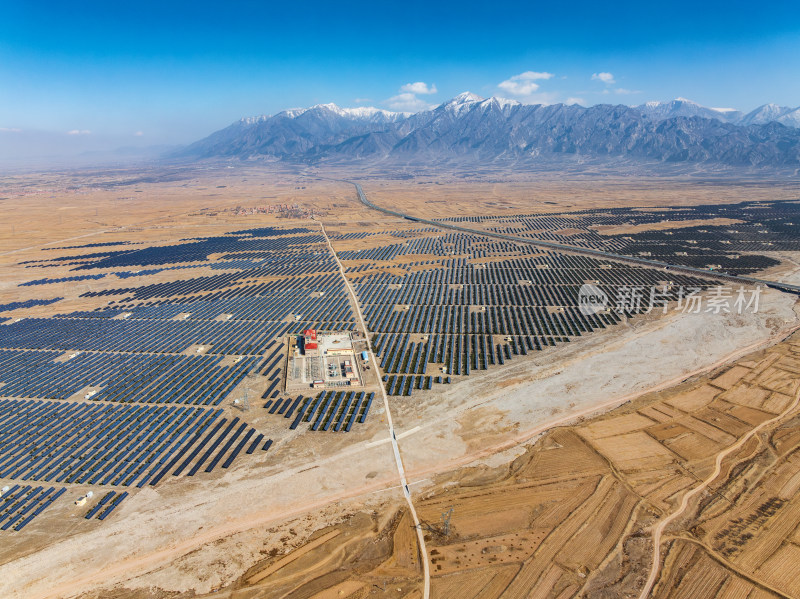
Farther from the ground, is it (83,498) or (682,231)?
(682,231)

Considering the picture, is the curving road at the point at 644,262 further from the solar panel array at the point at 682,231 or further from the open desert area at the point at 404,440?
the solar panel array at the point at 682,231

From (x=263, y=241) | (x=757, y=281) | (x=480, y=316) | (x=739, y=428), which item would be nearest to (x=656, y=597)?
(x=739, y=428)

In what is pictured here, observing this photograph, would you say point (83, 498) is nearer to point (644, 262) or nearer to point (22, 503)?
point (22, 503)

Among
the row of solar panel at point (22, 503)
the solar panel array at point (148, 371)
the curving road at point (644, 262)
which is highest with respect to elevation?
the curving road at point (644, 262)

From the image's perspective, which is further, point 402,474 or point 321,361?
point 321,361

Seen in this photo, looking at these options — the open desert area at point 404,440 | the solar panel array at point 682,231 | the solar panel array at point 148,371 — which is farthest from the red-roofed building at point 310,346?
the solar panel array at point 682,231

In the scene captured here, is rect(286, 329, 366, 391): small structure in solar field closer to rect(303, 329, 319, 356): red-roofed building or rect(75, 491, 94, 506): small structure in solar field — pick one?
rect(303, 329, 319, 356): red-roofed building

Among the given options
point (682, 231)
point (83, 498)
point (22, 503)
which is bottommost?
point (22, 503)

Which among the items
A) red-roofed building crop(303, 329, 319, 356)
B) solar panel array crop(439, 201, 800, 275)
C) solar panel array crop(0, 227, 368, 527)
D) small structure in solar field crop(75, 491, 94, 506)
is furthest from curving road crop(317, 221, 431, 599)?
solar panel array crop(439, 201, 800, 275)

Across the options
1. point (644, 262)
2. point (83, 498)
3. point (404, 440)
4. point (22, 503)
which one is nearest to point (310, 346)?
point (404, 440)

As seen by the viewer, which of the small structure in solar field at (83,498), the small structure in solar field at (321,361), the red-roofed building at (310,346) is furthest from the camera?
the red-roofed building at (310,346)
